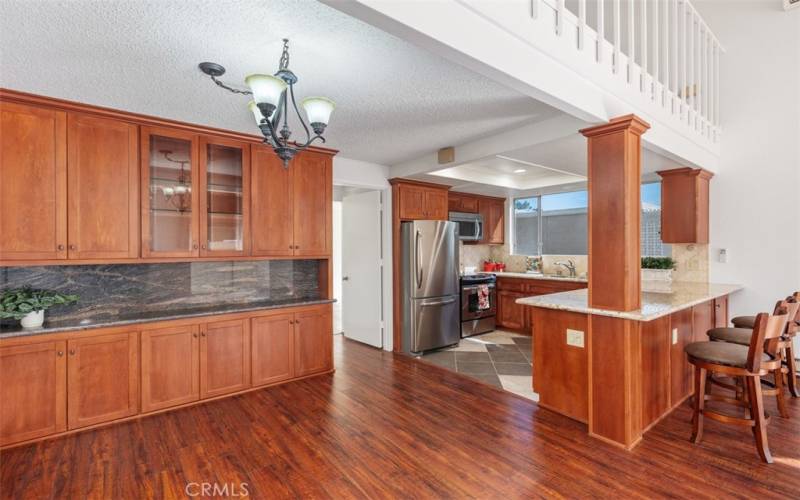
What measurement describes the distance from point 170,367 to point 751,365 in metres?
4.14

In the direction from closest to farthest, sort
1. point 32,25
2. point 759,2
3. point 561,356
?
1. point 32,25
2. point 561,356
3. point 759,2

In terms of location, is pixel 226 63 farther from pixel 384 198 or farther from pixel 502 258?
pixel 502 258

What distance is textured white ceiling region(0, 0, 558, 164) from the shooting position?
1661 mm

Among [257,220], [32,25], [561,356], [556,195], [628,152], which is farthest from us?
[556,195]

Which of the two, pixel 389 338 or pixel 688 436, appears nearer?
pixel 688 436

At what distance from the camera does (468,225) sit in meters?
5.86

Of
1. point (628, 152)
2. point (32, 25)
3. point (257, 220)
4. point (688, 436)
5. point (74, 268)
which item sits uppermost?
point (32, 25)

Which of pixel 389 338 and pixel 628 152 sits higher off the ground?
pixel 628 152

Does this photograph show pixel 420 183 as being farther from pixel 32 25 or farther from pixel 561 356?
pixel 32 25

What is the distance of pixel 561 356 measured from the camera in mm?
2865

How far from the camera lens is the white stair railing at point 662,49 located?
216 centimetres

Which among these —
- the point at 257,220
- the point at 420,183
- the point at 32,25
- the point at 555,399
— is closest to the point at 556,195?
the point at 420,183

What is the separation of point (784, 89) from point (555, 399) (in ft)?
12.9

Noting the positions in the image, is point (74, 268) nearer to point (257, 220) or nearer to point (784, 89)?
point (257, 220)
